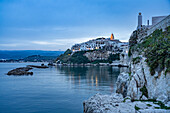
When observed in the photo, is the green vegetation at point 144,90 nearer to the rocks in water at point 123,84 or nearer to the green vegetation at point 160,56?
the green vegetation at point 160,56

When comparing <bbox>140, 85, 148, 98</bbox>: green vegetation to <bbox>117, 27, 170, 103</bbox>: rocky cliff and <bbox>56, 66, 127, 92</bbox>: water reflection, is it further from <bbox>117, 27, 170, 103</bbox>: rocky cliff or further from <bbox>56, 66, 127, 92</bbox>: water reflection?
<bbox>56, 66, 127, 92</bbox>: water reflection

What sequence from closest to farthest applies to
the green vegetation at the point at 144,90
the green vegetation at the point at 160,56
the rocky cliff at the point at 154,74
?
the rocky cliff at the point at 154,74 < the green vegetation at the point at 160,56 < the green vegetation at the point at 144,90

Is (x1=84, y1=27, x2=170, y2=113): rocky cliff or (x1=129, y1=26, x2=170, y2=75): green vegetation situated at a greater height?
(x1=129, y1=26, x2=170, y2=75): green vegetation

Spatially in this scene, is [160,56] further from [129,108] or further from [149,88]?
[129,108]

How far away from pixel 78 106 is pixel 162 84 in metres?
7.62

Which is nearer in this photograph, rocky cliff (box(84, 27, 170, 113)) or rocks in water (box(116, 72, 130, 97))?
rocky cliff (box(84, 27, 170, 113))

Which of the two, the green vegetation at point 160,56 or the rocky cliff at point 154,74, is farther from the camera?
the green vegetation at point 160,56

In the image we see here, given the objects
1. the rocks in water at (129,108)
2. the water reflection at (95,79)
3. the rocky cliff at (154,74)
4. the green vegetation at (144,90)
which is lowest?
the water reflection at (95,79)

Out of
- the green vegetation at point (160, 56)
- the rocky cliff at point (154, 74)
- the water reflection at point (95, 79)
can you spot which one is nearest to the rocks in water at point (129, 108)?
the rocky cliff at point (154, 74)

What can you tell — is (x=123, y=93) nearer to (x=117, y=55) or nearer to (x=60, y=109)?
(x=60, y=109)

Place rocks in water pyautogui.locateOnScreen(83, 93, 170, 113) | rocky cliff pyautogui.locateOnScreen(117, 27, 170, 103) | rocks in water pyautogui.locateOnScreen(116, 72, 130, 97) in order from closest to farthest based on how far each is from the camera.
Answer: rocks in water pyautogui.locateOnScreen(83, 93, 170, 113)
rocky cliff pyautogui.locateOnScreen(117, 27, 170, 103)
rocks in water pyautogui.locateOnScreen(116, 72, 130, 97)

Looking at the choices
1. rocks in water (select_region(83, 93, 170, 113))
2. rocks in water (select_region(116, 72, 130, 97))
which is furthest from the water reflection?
rocks in water (select_region(83, 93, 170, 113))

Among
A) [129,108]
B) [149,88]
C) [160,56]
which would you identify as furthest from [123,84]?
[129,108]

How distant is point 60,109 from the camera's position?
1398cm
